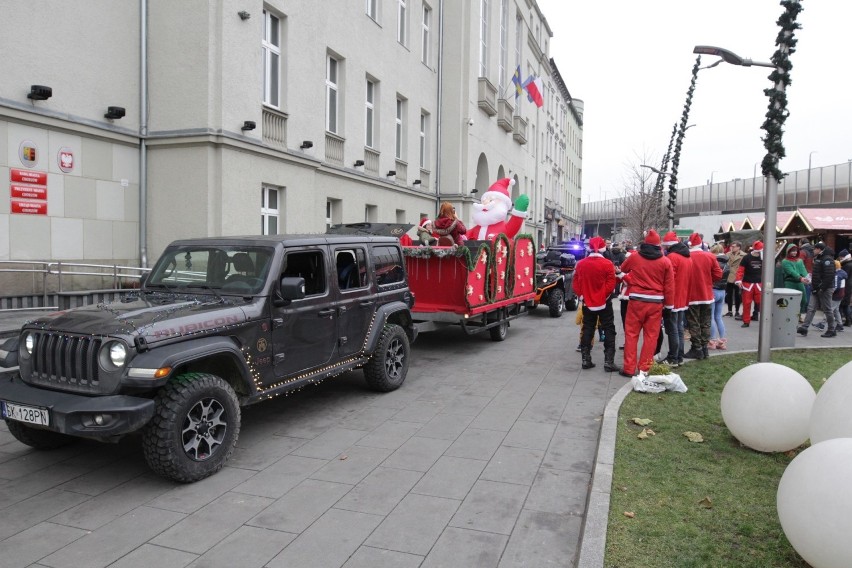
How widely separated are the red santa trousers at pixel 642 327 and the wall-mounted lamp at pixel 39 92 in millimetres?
9735

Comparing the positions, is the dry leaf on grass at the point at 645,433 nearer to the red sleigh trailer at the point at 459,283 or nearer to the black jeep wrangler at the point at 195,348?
the black jeep wrangler at the point at 195,348

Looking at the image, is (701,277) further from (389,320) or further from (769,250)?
(389,320)

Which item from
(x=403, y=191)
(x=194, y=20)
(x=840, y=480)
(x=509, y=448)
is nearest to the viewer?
(x=840, y=480)

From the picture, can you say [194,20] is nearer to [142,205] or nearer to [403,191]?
[142,205]

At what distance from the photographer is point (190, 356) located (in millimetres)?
4520

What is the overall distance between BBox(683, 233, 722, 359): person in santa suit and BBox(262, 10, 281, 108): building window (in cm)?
970

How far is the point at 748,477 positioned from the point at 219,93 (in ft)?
36.8

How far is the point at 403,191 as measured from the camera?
866 inches

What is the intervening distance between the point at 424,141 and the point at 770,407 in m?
21.1

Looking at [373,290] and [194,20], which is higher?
[194,20]

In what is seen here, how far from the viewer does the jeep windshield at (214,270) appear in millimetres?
5543

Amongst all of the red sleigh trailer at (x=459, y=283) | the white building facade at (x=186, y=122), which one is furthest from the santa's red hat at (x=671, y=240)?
the white building facade at (x=186, y=122)

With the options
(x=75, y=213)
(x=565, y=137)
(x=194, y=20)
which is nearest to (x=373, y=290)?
(x=75, y=213)

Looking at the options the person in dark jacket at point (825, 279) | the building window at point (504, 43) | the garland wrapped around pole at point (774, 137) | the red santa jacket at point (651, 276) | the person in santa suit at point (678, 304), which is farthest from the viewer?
the building window at point (504, 43)
